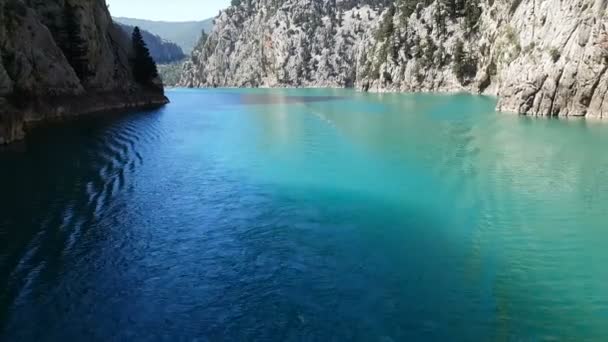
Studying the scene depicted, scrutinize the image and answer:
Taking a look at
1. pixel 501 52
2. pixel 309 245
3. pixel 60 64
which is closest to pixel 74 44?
pixel 60 64

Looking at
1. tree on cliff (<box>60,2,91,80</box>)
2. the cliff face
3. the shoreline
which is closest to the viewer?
the shoreline

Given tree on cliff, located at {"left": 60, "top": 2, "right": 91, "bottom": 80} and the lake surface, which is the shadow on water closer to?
the lake surface

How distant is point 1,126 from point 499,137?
36603 millimetres

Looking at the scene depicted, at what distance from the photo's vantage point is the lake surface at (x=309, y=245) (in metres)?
11.5

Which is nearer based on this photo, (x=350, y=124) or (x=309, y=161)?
(x=309, y=161)

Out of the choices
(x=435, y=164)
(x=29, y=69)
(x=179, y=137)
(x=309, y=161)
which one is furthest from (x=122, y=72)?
(x=435, y=164)

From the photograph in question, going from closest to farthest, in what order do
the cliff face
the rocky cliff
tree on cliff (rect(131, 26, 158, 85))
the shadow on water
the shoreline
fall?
the shadow on water, the shoreline, the rocky cliff, the cliff face, tree on cliff (rect(131, 26, 158, 85))

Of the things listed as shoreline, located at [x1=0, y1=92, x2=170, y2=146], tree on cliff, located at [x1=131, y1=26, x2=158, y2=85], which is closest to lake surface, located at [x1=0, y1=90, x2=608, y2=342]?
shoreline, located at [x1=0, y1=92, x2=170, y2=146]

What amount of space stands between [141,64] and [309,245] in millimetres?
81247

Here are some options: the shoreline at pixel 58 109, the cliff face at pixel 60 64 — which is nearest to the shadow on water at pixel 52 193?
the shoreline at pixel 58 109

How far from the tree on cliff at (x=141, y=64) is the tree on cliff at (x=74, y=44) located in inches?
818

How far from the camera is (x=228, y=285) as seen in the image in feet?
44.2

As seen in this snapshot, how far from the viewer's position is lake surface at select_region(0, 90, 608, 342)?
37.8ft

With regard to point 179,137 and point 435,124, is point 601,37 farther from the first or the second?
point 179,137
